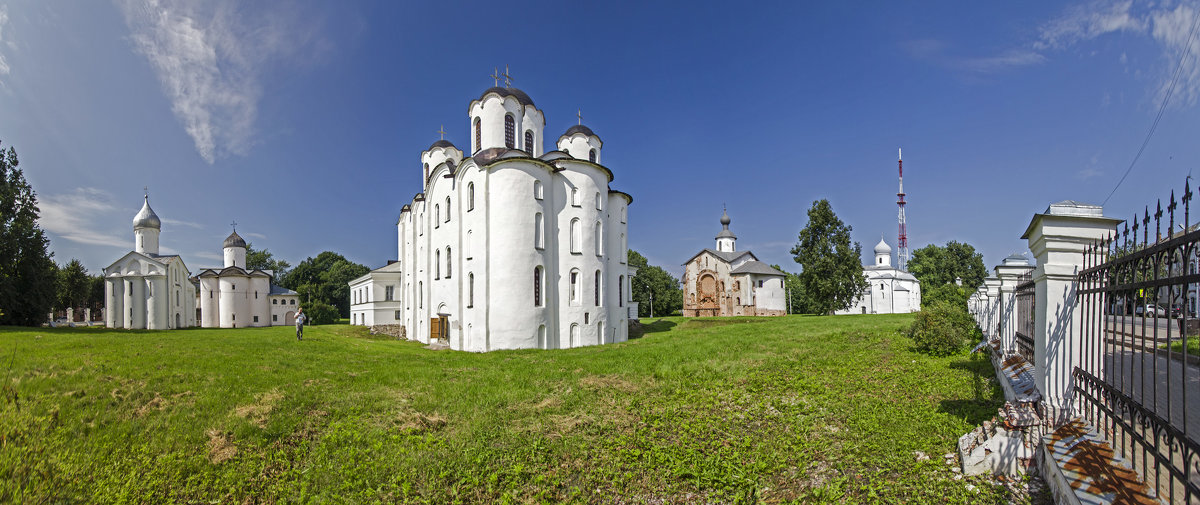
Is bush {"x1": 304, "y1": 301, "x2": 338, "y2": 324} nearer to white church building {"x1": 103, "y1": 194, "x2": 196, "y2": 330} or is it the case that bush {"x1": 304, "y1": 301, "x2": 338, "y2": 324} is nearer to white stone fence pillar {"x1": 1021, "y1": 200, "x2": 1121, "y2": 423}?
white church building {"x1": 103, "y1": 194, "x2": 196, "y2": 330}

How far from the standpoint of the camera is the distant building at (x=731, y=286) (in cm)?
4634

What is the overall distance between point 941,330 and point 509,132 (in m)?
19.1

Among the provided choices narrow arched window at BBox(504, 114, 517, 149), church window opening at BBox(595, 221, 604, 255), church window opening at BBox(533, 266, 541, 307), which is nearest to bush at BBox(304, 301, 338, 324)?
narrow arched window at BBox(504, 114, 517, 149)

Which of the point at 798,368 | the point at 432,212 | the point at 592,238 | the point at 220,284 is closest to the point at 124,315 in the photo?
the point at 220,284

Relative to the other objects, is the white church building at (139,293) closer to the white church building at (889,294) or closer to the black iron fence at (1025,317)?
the black iron fence at (1025,317)

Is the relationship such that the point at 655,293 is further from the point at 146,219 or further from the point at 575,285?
the point at 146,219

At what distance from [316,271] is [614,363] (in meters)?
65.5

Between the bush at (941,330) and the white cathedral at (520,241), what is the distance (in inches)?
501

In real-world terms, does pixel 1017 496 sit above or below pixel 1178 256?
below

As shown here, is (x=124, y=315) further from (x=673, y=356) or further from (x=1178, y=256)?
(x=1178, y=256)

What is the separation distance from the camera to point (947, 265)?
53.0 meters

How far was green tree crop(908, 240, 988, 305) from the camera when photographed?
2045 inches

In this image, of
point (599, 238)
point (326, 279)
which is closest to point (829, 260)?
point (599, 238)

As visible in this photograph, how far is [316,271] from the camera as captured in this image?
65.5m
